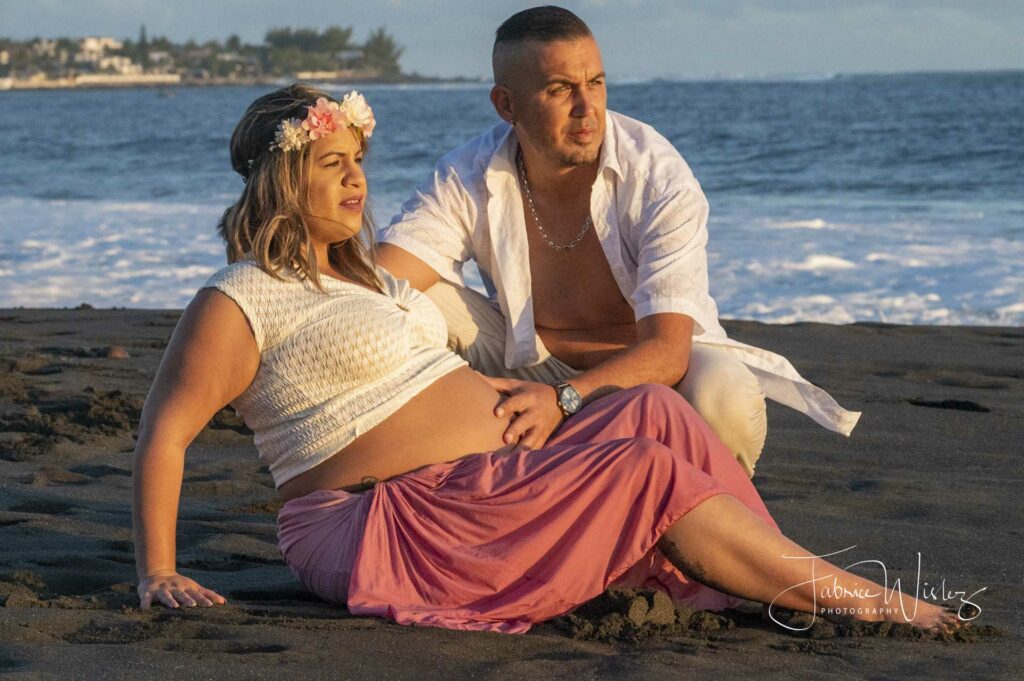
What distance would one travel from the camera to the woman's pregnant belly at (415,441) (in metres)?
3.07

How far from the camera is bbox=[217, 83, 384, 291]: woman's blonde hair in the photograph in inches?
123

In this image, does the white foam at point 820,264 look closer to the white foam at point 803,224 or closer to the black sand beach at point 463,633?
the white foam at point 803,224

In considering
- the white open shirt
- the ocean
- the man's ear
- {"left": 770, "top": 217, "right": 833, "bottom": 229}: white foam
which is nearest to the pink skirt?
the white open shirt

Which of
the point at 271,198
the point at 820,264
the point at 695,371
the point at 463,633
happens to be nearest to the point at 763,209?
the point at 820,264

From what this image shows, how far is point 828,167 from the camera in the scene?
21812 millimetres

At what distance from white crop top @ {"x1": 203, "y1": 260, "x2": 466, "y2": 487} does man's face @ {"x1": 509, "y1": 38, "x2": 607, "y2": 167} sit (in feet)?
3.47

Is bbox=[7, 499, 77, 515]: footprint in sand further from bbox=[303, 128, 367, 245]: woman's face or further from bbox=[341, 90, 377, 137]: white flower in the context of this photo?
bbox=[341, 90, 377, 137]: white flower

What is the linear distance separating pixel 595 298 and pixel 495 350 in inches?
14.3

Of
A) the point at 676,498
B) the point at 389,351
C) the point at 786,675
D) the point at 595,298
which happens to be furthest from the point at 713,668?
the point at 595,298

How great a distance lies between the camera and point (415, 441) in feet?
10.2

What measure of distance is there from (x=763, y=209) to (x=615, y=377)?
13753 mm

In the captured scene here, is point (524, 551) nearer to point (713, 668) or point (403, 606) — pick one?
point (403, 606)

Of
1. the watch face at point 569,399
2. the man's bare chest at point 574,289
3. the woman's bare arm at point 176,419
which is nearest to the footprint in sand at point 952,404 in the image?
the man's bare chest at point 574,289

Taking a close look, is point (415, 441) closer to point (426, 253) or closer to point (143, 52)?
point (426, 253)
